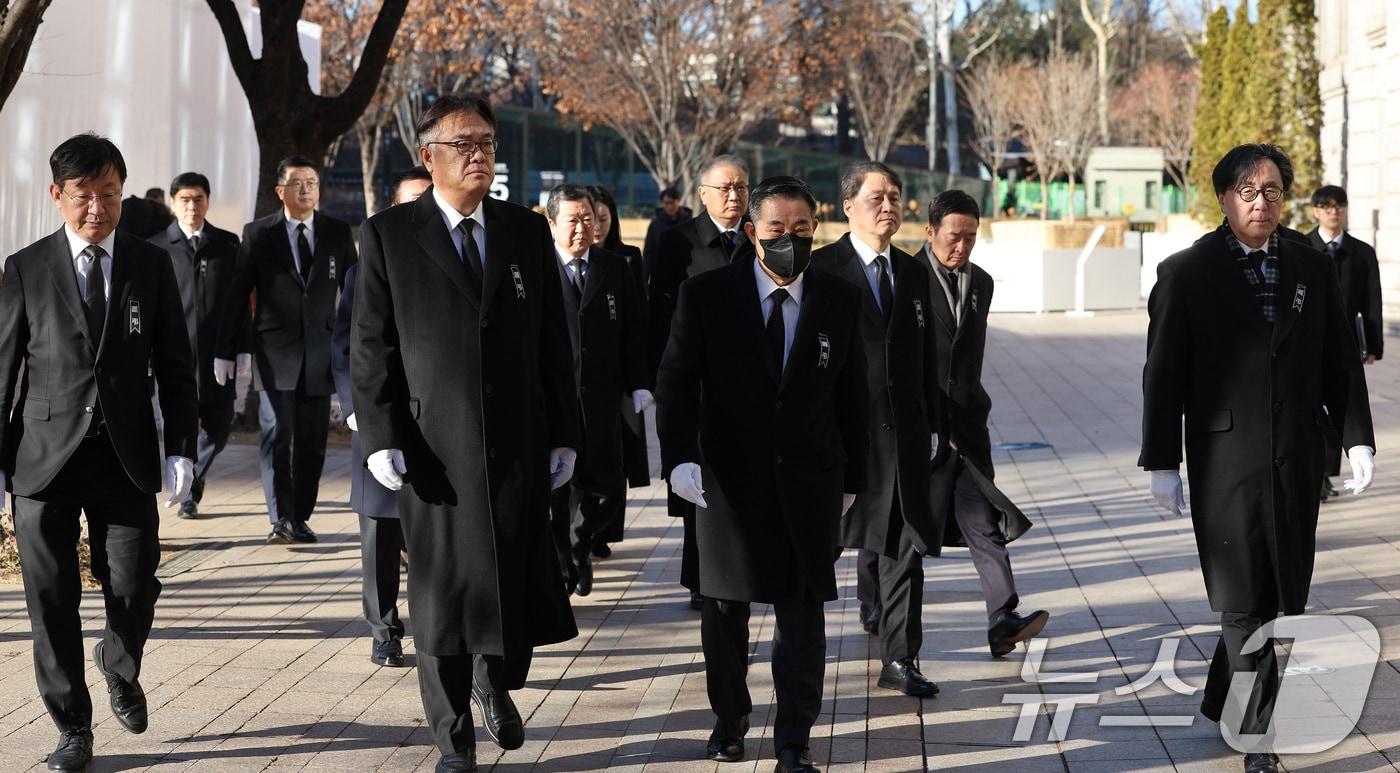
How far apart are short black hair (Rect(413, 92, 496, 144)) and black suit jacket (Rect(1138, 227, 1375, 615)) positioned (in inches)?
85.2

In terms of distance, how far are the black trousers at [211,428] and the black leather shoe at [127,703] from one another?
4.43 meters

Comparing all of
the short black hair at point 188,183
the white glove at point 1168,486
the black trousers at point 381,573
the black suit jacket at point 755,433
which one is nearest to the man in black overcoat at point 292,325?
the short black hair at point 188,183

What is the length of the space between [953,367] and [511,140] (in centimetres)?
3838

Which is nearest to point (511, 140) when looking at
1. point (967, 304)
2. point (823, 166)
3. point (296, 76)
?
point (823, 166)

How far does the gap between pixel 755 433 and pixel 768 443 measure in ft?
0.16

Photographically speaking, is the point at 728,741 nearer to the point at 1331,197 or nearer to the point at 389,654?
the point at 389,654

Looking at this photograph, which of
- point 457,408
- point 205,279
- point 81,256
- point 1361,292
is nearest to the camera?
point 457,408

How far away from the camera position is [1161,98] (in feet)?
194

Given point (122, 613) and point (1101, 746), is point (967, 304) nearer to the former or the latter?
point (1101, 746)

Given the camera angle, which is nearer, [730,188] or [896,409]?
[896,409]

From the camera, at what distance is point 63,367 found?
523 centimetres

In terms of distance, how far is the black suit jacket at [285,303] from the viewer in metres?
9.09

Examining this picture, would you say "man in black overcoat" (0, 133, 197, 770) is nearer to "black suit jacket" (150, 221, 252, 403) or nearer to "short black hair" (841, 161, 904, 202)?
"short black hair" (841, 161, 904, 202)

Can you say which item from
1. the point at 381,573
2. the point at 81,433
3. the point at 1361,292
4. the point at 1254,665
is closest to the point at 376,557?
the point at 381,573
